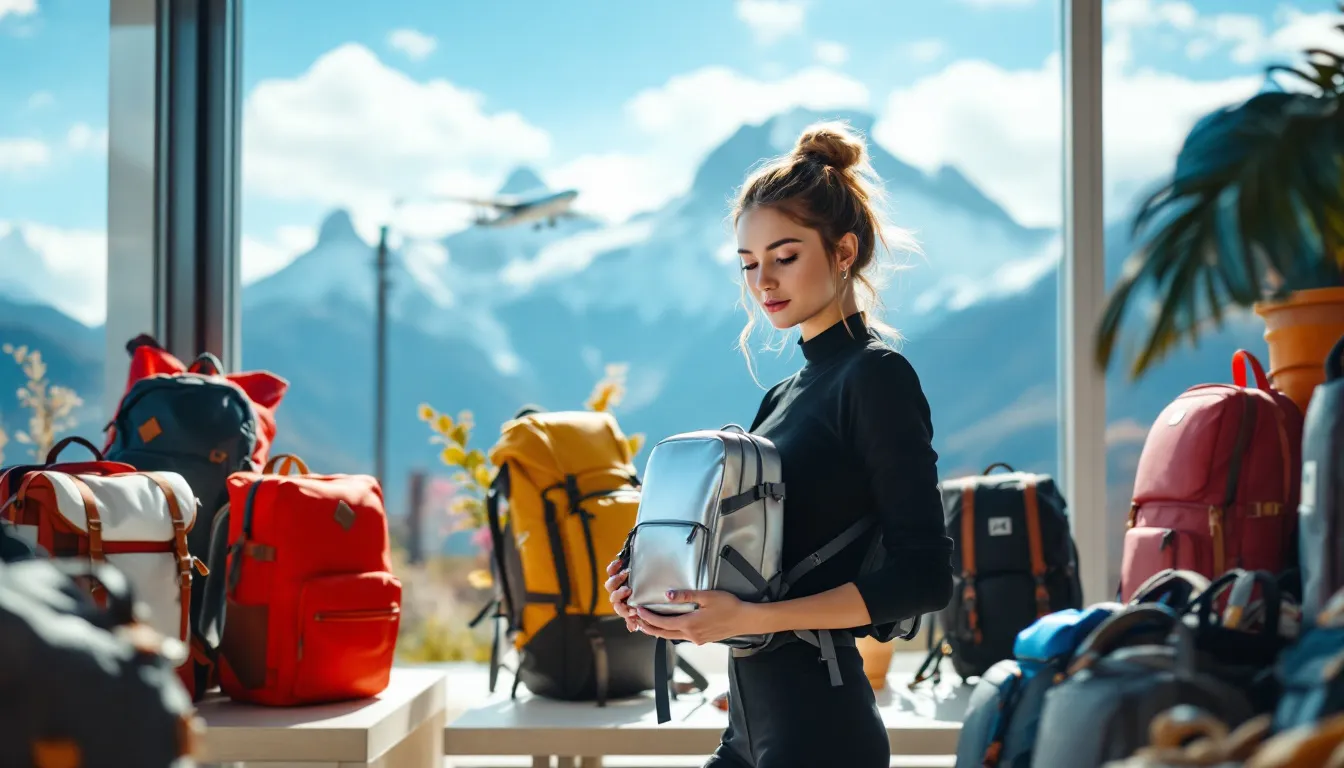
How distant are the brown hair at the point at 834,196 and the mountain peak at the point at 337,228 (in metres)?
2.09

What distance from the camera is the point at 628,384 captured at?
342 centimetres

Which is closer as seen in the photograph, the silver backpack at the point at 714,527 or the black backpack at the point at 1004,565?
the silver backpack at the point at 714,527

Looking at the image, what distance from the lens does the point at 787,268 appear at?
159 centimetres

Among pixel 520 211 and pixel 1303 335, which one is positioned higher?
pixel 520 211

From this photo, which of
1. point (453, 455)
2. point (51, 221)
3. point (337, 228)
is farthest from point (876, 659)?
point (51, 221)

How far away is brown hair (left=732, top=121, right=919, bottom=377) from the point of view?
1595 mm

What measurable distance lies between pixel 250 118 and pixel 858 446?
262 centimetres

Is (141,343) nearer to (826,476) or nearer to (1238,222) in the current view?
(826,476)

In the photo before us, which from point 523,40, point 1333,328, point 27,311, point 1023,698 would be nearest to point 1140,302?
point 1023,698

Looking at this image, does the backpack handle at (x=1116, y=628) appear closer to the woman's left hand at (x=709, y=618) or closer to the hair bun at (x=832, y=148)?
the woman's left hand at (x=709, y=618)

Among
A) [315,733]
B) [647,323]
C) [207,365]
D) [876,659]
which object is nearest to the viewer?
[315,733]

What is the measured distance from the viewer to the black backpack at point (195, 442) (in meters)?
2.38

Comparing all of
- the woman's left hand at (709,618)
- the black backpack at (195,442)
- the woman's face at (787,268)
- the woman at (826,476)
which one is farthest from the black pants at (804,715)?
the black backpack at (195,442)

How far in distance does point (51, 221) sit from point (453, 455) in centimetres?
132
